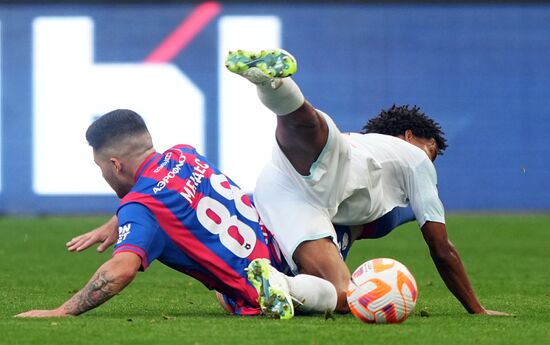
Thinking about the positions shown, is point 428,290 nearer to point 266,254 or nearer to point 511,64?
point 266,254

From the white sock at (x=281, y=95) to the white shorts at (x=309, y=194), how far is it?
0.42m

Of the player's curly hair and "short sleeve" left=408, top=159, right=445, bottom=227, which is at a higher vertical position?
the player's curly hair

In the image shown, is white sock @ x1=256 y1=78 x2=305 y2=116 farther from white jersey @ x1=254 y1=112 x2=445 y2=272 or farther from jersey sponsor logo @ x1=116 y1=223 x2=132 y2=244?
jersey sponsor logo @ x1=116 y1=223 x2=132 y2=244

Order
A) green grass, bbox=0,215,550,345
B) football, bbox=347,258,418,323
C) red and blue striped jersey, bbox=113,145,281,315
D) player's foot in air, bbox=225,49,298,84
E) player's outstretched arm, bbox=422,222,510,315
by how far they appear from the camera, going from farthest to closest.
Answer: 1. player's outstretched arm, bbox=422,222,510,315
2. red and blue striped jersey, bbox=113,145,281,315
3. player's foot in air, bbox=225,49,298,84
4. football, bbox=347,258,418,323
5. green grass, bbox=0,215,550,345

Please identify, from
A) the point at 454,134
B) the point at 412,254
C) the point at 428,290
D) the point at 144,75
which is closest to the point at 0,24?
the point at 144,75

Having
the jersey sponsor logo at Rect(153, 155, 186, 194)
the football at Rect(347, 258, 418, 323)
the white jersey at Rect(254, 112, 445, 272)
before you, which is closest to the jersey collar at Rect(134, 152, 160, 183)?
the jersey sponsor logo at Rect(153, 155, 186, 194)

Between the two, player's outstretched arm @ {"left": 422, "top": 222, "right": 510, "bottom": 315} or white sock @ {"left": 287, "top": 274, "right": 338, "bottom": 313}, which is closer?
white sock @ {"left": 287, "top": 274, "right": 338, "bottom": 313}

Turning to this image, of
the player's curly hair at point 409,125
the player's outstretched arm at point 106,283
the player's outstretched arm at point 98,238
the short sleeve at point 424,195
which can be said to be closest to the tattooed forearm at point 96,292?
the player's outstretched arm at point 106,283

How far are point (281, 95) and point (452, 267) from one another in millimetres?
1379

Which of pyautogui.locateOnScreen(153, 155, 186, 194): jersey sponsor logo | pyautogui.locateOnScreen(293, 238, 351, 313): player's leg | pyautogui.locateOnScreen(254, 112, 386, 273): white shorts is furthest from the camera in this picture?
pyautogui.locateOnScreen(254, 112, 386, 273): white shorts

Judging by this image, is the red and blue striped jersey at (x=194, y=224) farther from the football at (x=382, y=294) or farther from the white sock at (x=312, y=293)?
the football at (x=382, y=294)

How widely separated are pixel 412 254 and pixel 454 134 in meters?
6.21

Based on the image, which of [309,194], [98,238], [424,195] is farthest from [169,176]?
[424,195]

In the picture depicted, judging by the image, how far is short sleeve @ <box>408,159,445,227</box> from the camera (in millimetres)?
6891
